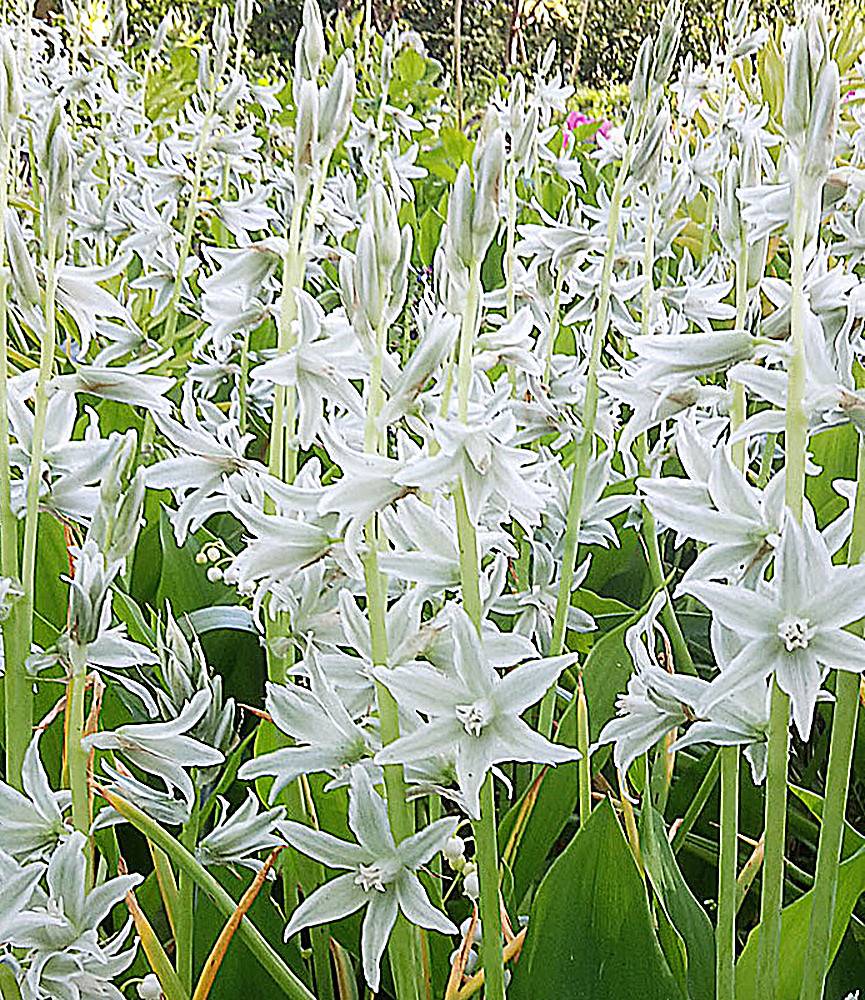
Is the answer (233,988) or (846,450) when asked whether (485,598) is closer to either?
(233,988)

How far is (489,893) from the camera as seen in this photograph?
705 mm

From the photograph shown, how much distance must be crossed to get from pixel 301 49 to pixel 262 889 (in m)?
0.69

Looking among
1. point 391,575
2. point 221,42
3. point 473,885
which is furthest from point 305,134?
point 221,42

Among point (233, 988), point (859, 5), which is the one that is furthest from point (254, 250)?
point (859, 5)

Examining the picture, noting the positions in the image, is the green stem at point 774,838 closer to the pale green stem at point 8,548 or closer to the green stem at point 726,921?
the green stem at point 726,921

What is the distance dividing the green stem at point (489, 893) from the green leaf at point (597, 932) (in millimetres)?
102

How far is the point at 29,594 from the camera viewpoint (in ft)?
2.64

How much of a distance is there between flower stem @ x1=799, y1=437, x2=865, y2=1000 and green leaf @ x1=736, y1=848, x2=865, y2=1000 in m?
0.14

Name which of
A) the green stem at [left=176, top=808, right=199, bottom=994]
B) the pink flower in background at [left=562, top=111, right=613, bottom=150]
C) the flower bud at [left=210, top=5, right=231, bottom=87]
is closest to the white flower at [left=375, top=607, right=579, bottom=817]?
the green stem at [left=176, top=808, right=199, bottom=994]

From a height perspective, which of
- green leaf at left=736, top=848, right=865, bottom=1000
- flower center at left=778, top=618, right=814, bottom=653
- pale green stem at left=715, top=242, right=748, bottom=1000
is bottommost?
green leaf at left=736, top=848, right=865, bottom=1000

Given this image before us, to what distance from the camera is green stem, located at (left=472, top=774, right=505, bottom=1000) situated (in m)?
0.69

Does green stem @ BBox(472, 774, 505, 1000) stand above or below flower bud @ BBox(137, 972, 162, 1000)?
above

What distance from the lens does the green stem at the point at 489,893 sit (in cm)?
69

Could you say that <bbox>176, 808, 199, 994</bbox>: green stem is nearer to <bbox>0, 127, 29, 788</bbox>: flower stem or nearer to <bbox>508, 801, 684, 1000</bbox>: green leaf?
<bbox>0, 127, 29, 788</bbox>: flower stem
